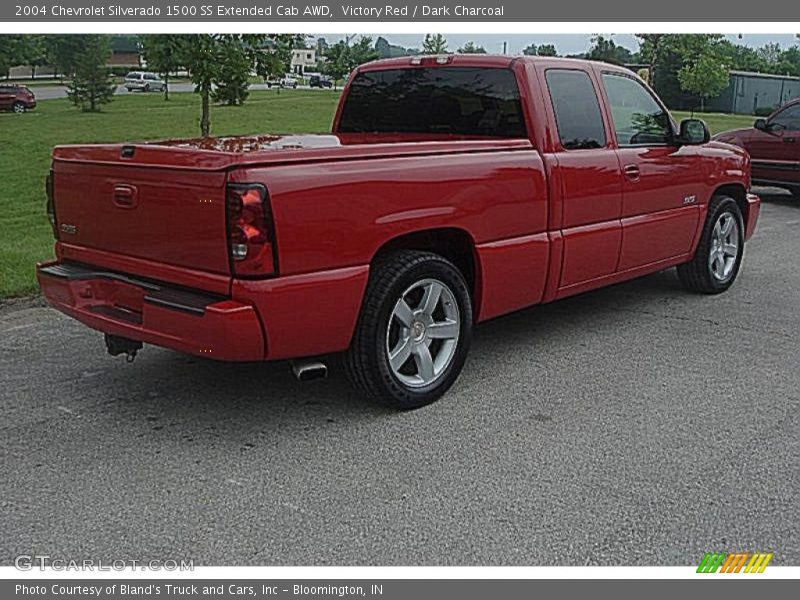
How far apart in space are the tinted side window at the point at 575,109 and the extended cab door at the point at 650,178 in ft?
0.74

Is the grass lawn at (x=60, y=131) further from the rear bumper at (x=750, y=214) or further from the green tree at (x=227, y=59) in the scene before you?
the rear bumper at (x=750, y=214)

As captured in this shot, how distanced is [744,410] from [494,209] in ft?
5.51

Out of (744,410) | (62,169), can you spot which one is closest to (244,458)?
(62,169)

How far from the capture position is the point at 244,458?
13.4ft

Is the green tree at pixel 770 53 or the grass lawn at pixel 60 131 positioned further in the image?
the green tree at pixel 770 53

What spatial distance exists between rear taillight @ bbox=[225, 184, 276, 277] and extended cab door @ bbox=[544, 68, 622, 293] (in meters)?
2.10

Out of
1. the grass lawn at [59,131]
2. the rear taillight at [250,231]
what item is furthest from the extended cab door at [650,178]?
the grass lawn at [59,131]

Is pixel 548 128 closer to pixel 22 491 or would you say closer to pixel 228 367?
pixel 228 367

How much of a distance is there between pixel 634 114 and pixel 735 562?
12.5 feet

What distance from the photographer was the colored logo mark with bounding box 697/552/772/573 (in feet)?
10.7

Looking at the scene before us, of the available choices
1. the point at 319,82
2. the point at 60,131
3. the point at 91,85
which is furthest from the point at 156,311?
the point at 319,82

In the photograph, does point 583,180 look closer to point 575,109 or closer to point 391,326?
point 575,109

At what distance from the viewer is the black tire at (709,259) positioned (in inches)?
279

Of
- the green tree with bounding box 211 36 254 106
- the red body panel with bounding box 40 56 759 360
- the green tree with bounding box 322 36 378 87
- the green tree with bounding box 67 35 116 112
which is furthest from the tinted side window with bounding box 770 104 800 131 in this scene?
the green tree with bounding box 67 35 116 112
